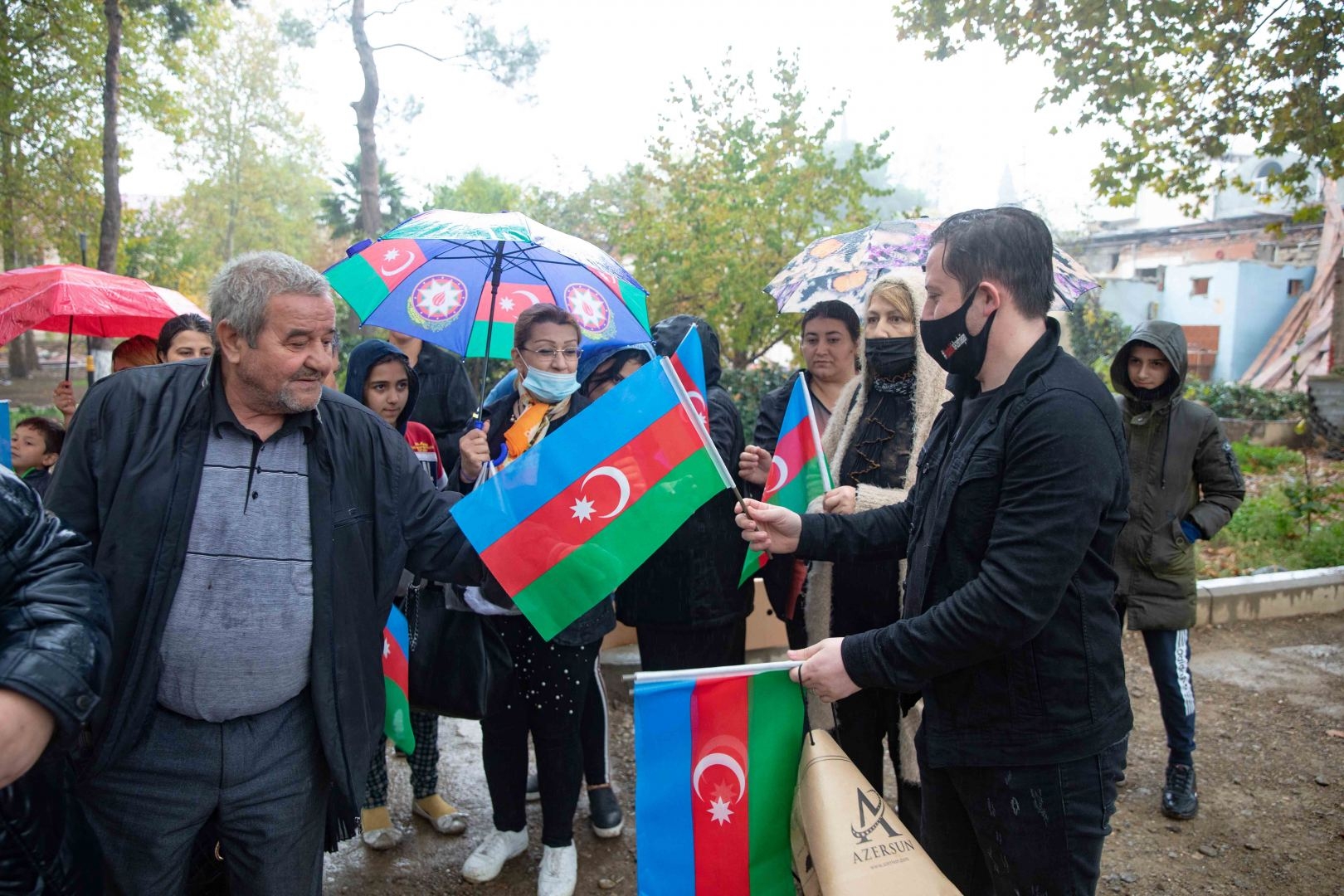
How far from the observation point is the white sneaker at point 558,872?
3363 mm

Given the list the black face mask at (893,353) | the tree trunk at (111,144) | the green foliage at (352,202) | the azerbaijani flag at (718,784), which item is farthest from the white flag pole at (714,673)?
the green foliage at (352,202)

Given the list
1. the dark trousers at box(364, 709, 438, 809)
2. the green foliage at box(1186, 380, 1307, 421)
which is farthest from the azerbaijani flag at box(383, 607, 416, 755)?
the green foliage at box(1186, 380, 1307, 421)

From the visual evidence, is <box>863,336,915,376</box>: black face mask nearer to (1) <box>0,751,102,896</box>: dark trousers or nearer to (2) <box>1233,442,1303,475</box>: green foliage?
(1) <box>0,751,102,896</box>: dark trousers

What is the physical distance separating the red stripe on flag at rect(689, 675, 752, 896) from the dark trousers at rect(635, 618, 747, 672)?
107 centimetres

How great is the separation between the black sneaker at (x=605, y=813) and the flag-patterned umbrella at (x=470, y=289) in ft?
6.41

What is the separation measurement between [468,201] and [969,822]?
24.4 meters

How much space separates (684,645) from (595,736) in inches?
27.5

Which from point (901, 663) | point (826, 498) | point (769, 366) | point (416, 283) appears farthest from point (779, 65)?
point (901, 663)

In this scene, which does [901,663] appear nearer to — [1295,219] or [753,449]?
[753,449]

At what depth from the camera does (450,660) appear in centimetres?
318

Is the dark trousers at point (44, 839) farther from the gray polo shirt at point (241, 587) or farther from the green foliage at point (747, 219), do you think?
the green foliage at point (747, 219)

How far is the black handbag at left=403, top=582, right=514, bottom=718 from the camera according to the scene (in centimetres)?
315

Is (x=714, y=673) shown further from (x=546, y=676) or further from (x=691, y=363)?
(x=691, y=363)

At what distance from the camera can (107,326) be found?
491cm
